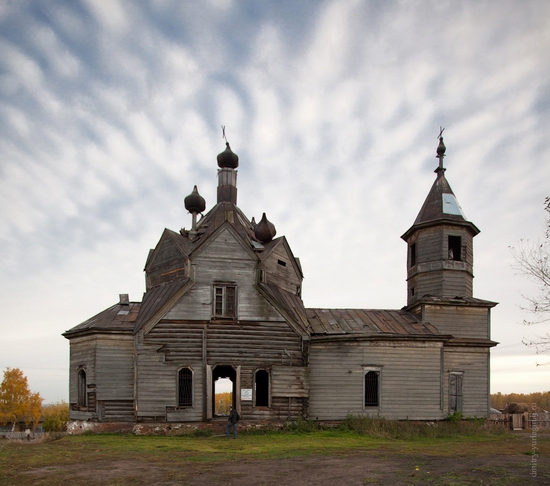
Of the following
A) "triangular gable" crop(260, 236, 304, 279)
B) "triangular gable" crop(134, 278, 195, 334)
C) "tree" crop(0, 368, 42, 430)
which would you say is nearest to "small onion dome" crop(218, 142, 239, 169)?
"triangular gable" crop(260, 236, 304, 279)

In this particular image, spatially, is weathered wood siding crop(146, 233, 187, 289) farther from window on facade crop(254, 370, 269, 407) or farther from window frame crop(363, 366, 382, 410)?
Answer: window frame crop(363, 366, 382, 410)

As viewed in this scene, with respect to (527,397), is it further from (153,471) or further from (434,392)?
(153,471)

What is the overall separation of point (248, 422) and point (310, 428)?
8.88 ft

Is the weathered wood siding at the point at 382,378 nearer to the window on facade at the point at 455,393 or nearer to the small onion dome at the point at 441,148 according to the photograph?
the window on facade at the point at 455,393

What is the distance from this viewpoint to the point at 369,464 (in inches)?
556

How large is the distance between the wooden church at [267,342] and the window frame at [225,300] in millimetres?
46

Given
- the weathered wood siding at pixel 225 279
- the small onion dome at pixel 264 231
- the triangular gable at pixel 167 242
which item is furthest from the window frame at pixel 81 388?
the small onion dome at pixel 264 231

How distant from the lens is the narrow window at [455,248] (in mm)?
28438

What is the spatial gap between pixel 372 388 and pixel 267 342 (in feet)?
18.7

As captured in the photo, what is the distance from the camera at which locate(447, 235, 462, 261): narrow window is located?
93.3 ft

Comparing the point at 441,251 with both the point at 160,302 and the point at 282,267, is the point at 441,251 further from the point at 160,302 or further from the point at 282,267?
the point at 160,302

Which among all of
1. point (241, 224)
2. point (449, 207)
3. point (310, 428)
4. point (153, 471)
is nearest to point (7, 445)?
point (153, 471)

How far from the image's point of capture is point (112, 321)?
2414cm

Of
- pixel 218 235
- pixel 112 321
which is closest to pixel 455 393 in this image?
pixel 218 235
